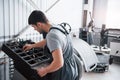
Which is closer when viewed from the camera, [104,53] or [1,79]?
[1,79]

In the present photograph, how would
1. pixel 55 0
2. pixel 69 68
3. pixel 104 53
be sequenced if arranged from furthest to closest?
pixel 104 53, pixel 55 0, pixel 69 68

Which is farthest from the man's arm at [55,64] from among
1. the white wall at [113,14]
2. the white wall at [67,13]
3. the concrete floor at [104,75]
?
the white wall at [113,14]

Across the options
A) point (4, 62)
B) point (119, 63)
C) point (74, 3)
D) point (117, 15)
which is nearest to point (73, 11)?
point (74, 3)

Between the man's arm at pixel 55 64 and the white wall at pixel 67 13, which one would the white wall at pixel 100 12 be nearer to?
the white wall at pixel 67 13

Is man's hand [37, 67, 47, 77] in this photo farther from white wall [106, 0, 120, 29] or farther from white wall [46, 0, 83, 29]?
white wall [106, 0, 120, 29]

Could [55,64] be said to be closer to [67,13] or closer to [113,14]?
[67,13]

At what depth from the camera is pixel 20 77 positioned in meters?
1.94

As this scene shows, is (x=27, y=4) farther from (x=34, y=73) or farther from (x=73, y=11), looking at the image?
(x=73, y=11)

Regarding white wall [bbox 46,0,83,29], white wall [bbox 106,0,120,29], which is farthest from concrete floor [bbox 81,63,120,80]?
white wall [bbox 106,0,120,29]

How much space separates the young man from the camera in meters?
1.58

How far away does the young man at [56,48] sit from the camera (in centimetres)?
158

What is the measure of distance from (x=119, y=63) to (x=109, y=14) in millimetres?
1553

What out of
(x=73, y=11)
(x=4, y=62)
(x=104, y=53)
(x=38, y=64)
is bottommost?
(x=104, y=53)

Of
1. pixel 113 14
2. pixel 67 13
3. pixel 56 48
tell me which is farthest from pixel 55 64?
pixel 113 14
